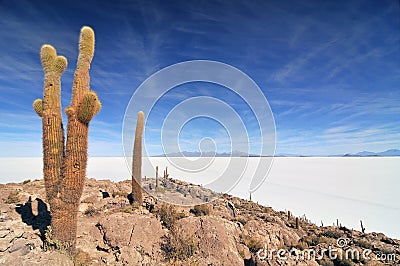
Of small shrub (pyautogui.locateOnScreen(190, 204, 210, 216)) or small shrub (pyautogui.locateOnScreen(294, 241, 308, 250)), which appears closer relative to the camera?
small shrub (pyautogui.locateOnScreen(294, 241, 308, 250))

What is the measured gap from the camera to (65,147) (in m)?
6.66

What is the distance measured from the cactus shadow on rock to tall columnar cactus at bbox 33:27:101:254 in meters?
1.55

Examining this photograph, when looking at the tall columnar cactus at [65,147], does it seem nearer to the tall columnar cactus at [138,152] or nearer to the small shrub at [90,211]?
the small shrub at [90,211]

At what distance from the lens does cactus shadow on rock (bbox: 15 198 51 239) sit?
8367 millimetres

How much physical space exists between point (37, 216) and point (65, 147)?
16.6 feet

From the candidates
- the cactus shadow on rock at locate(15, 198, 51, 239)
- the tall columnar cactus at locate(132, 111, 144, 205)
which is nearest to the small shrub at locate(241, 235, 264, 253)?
the cactus shadow on rock at locate(15, 198, 51, 239)

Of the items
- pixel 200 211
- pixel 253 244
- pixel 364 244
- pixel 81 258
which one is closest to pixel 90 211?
pixel 81 258

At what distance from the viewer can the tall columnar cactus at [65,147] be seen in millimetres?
6488

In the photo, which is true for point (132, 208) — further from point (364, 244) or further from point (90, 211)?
point (364, 244)

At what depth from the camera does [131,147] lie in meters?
13.7

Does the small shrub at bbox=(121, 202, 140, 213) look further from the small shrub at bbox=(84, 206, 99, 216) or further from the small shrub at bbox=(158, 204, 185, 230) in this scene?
the small shrub at bbox=(158, 204, 185, 230)

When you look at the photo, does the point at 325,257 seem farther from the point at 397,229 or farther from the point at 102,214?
the point at 397,229

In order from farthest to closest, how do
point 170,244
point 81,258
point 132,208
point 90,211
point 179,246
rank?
point 132,208
point 90,211
point 170,244
point 179,246
point 81,258

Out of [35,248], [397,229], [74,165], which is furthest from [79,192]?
[397,229]
